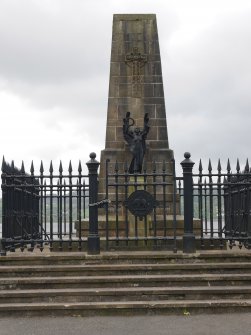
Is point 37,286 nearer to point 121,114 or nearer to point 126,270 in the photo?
point 126,270

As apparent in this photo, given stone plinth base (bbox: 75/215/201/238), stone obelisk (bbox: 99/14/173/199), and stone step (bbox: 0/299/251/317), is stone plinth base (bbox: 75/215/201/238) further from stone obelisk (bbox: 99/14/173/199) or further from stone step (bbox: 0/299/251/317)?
stone step (bbox: 0/299/251/317)

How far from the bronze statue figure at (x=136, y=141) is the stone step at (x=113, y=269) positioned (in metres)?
4.02

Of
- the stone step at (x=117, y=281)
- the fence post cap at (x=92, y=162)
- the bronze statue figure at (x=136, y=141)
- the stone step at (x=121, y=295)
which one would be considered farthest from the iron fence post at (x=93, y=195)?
the bronze statue figure at (x=136, y=141)

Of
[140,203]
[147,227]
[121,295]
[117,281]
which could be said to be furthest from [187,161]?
[121,295]

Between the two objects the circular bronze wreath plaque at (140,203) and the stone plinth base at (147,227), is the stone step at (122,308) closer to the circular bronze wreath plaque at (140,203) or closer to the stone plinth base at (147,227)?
the circular bronze wreath plaque at (140,203)

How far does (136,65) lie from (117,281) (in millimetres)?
6951

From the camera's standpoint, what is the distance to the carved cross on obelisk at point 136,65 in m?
13.4

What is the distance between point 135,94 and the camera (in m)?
13.4

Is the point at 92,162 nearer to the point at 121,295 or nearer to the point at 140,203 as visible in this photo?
the point at 140,203

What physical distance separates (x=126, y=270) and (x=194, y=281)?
1.13 meters

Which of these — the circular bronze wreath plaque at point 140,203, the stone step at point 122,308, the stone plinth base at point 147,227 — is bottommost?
the stone step at point 122,308

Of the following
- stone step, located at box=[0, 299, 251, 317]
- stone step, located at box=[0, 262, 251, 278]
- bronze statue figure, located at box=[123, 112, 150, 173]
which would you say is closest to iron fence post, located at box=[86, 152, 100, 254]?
stone step, located at box=[0, 262, 251, 278]

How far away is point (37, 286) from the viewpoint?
811 centimetres

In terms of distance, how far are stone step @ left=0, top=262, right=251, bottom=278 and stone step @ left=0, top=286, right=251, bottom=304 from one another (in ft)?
1.94
